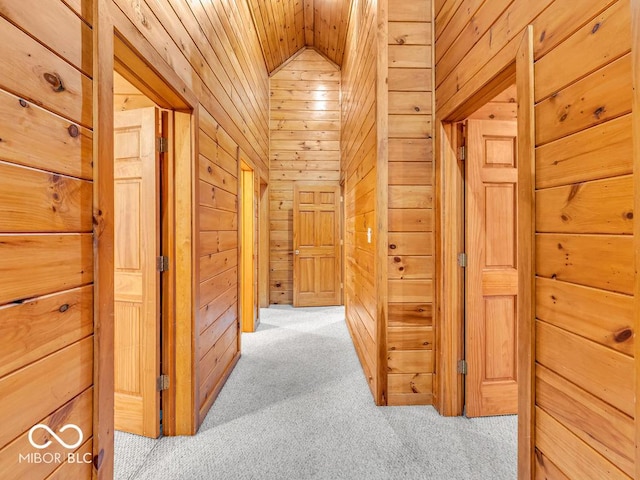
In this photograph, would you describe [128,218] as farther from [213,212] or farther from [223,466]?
[223,466]

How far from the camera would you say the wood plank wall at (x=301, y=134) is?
467cm

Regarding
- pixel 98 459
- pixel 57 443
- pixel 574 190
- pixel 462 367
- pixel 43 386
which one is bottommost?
pixel 462 367

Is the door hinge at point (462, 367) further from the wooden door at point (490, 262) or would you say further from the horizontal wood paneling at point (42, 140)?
the horizontal wood paneling at point (42, 140)

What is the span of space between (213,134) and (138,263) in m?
0.99

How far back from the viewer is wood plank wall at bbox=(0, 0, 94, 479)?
67 centimetres

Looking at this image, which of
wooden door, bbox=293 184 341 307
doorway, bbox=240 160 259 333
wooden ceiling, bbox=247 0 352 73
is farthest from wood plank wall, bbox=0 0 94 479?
wooden door, bbox=293 184 341 307

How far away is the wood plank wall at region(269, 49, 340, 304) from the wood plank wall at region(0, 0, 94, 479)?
12.5ft

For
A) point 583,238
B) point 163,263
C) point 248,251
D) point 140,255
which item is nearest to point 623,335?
point 583,238

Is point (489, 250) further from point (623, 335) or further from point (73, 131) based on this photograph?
point (73, 131)

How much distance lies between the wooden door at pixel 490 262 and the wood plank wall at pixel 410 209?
0.24 metres

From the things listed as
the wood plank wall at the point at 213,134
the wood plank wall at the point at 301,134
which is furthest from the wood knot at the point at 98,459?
the wood plank wall at the point at 301,134

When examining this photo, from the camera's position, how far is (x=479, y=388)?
1.81 meters

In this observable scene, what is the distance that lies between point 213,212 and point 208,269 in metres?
0.40

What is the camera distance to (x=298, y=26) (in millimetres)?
4109
